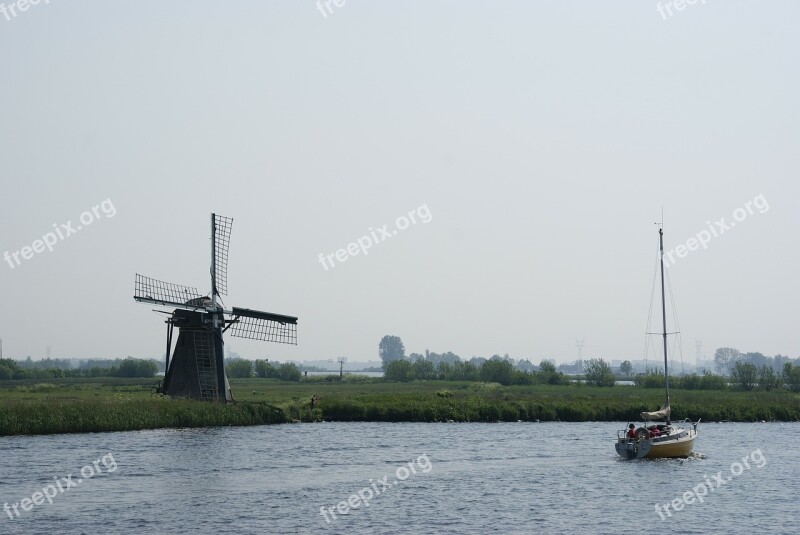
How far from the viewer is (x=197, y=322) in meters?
76.1

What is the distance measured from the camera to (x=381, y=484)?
4781cm

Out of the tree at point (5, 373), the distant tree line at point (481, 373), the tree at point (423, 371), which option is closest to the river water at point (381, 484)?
the distant tree line at point (481, 373)

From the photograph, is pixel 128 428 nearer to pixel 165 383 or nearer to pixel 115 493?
pixel 165 383

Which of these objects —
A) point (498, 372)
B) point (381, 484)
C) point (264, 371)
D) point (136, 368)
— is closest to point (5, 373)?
point (136, 368)

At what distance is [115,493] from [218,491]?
457 cm

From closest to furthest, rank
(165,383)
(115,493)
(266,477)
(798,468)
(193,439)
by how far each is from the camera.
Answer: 1. (115,493)
2. (266,477)
3. (798,468)
4. (193,439)
5. (165,383)

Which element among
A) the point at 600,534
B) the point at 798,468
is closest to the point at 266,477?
the point at 600,534

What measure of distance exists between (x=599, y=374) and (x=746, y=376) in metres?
18.0

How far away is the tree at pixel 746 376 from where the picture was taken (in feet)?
399

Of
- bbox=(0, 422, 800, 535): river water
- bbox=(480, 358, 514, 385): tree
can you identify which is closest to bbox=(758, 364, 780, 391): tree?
bbox=(480, 358, 514, 385): tree

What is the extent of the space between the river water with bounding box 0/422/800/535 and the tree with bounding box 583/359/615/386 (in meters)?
Answer: 57.5

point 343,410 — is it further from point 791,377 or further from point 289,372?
point 791,377

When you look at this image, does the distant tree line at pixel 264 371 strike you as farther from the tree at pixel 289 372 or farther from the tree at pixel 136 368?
the tree at pixel 136 368

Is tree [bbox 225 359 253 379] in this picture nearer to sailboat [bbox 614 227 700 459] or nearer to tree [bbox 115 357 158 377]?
tree [bbox 115 357 158 377]
